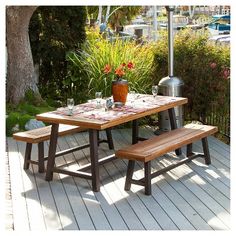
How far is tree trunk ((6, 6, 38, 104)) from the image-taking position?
833cm

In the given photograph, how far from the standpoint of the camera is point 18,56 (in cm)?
847

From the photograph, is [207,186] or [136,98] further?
[136,98]

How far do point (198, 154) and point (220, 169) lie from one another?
0.37 meters

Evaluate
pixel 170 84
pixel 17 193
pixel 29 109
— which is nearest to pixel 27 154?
pixel 17 193

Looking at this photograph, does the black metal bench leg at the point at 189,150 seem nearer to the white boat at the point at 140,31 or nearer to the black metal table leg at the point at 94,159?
the black metal table leg at the point at 94,159

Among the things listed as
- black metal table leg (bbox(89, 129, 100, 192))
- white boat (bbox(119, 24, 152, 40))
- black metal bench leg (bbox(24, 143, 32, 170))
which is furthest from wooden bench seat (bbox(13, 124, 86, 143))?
white boat (bbox(119, 24, 152, 40))

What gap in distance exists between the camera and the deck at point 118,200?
445 centimetres

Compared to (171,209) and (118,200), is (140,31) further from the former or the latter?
(171,209)

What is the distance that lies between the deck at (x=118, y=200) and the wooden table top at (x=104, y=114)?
61cm

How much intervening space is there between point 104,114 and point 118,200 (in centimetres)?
93

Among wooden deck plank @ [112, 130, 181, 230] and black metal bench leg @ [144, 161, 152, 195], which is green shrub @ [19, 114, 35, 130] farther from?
black metal bench leg @ [144, 161, 152, 195]
